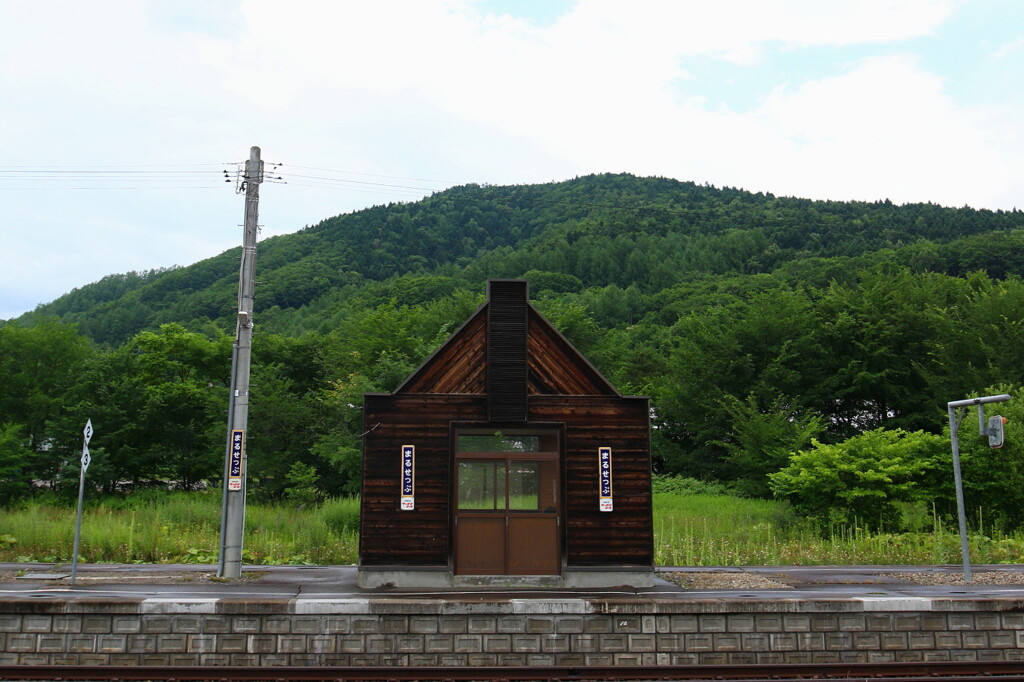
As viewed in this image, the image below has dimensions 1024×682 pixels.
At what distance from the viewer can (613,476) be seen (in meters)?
14.5

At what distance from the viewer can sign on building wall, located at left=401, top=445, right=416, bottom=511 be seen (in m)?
14.1

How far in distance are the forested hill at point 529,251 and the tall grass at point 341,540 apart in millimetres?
40507

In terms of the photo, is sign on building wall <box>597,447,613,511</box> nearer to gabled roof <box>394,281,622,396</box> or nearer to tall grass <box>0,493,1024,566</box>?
gabled roof <box>394,281,622,396</box>

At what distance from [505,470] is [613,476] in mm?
2079

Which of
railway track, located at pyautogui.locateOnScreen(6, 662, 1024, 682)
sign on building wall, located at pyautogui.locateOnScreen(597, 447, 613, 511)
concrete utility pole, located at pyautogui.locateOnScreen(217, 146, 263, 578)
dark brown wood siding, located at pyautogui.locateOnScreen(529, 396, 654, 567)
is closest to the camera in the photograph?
railway track, located at pyautogui.locateOnScreen(6, 662, 1024, 682)

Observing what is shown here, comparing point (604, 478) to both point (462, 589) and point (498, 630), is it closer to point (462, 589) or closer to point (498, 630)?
point (462, 589)

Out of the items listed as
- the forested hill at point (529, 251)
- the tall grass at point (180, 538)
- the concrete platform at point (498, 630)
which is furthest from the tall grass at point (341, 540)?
the forested hill at point (529, 251)

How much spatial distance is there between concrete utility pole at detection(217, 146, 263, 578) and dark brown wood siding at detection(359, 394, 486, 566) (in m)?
2.74

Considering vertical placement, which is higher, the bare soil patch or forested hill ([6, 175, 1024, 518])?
forested hill ([6, 175, 1024, 518])

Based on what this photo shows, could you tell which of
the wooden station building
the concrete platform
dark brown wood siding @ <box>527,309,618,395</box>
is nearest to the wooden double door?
the wooden station building

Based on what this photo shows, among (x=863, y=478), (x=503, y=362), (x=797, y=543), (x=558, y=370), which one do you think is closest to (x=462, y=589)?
(x=503, y=362)

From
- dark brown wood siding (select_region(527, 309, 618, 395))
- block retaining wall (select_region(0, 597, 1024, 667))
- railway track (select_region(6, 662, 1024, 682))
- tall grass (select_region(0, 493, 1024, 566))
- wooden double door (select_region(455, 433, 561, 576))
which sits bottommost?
railway track (select_region(6, 662, 1024, 682))

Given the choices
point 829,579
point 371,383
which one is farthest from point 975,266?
point 829,579

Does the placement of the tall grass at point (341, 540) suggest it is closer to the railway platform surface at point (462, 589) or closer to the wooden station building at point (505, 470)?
the railway platform surface at point (462, 589)
